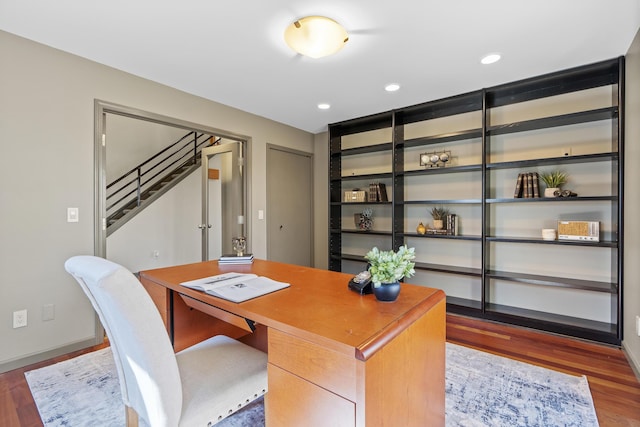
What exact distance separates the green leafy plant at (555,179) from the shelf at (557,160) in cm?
11

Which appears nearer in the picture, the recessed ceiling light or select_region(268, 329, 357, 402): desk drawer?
select_region(268, 329, 357, 402): desk drawer

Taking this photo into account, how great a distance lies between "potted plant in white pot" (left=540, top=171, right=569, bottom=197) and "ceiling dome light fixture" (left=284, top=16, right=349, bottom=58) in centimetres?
225

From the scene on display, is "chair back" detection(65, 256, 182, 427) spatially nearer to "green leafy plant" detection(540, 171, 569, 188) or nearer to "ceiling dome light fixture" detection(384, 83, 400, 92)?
"ceiling dome light fixture" detection(384, 83, 400, 92)

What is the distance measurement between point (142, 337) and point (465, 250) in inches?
129

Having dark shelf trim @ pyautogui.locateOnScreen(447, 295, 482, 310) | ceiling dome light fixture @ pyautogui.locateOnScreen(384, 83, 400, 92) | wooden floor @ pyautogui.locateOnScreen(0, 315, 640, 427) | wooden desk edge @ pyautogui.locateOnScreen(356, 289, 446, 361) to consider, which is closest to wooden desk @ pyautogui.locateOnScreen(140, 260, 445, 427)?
wooden desk edge @ pyautogui.locateOnScreen(356, 289, 446, 361)

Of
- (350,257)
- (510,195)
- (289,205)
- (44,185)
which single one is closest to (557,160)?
(510,195)

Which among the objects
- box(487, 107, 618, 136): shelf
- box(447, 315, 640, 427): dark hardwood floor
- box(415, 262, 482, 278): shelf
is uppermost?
box(487, 107, 618, 136): shelf

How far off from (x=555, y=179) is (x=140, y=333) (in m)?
3.31

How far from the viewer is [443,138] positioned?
10.8 ft

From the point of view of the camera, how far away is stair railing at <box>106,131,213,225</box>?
A: 4715mm

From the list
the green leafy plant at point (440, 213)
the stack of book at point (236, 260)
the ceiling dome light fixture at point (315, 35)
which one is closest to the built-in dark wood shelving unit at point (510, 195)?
the green leafy plant at point (440, 213)

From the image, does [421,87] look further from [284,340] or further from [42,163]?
[42,163]

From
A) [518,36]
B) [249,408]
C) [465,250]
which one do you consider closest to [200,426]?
[249,408]

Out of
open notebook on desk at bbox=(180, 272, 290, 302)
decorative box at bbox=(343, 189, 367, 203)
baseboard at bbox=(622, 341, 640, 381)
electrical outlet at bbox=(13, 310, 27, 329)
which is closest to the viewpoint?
open notebook on desk at bbox=(180, 272, 290, 302)
